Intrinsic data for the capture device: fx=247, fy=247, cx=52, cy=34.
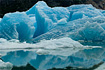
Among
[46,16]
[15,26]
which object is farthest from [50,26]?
[15,26]

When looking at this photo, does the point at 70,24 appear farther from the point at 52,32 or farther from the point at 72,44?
the point at 72,44

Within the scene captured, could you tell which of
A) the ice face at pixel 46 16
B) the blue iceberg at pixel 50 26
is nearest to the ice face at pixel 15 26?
the blue iceberg at pixel 50 26

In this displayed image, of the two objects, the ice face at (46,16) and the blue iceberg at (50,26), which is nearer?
the blue iceberg at (50,26)

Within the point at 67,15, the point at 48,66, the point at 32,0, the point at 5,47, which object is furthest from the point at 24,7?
the point at 48,66

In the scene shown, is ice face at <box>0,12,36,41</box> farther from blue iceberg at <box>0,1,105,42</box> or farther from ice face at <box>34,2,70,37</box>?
ice face at <box>34,2,70,37</box>

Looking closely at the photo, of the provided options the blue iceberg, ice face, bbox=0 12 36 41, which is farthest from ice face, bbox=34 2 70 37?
ice face, bbox=0 12 36 41

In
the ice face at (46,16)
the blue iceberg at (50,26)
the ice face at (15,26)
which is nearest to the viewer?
the blue iceberg at (50,26)

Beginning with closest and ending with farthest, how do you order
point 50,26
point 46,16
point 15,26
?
1. point 15,26
2. point 50,26
3. point 46,16

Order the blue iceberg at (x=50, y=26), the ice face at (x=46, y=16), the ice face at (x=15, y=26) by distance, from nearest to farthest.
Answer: the blue iceberg at (x=50, y=26) < the ice face at (x=15, y=26) < the ice face at (x=46, y=16)

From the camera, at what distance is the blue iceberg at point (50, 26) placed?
35.2 ft

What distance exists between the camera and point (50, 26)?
11812 millimetres

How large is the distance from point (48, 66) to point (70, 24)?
681 cm

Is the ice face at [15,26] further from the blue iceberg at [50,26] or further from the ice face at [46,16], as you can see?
the ice face at [46,16]

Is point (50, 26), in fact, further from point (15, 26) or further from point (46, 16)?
point (15, 26)
